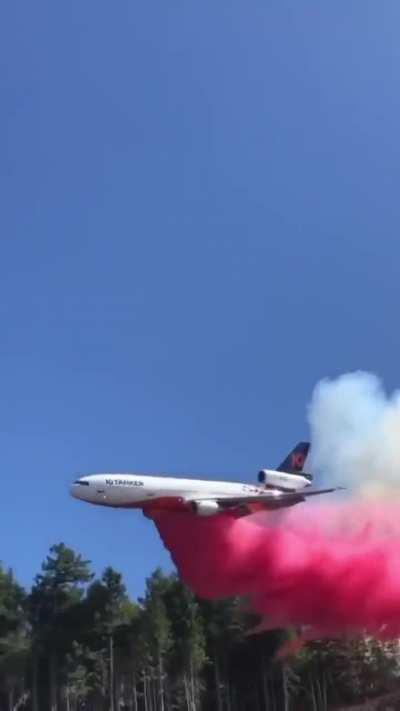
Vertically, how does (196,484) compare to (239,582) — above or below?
above

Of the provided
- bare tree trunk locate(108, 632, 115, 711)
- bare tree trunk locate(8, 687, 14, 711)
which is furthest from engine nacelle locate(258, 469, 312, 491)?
bare tree trunk locate(8, 687, 14, 711)

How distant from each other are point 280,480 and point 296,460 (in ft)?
23.1

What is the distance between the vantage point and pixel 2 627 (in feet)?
373

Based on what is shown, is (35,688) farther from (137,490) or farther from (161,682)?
(137,490)

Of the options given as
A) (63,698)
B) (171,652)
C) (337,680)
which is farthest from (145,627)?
(337,680)

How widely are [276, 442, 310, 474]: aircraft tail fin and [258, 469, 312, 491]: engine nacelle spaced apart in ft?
17.4

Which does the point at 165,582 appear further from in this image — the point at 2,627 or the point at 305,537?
the point at 305,537

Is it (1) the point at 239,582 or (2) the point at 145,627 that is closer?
(1) the point at 239,582

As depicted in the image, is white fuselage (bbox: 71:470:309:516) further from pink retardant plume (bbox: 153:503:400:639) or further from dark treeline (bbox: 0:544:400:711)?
dark treeline (bbox: 0:544:400:711)

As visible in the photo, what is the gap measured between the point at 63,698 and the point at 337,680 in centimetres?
3705

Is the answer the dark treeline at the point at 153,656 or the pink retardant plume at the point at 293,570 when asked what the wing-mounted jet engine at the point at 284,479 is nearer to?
the pink retardant plume at the point at 293,570

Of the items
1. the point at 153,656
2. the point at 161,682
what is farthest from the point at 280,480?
the point at 161,682

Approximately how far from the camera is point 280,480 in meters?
69.9

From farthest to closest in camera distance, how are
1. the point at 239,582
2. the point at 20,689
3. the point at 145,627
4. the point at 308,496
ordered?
1. the point at 20,689
2. the point at 145,627
3. the point at 308,496
4. the point at 239,582
